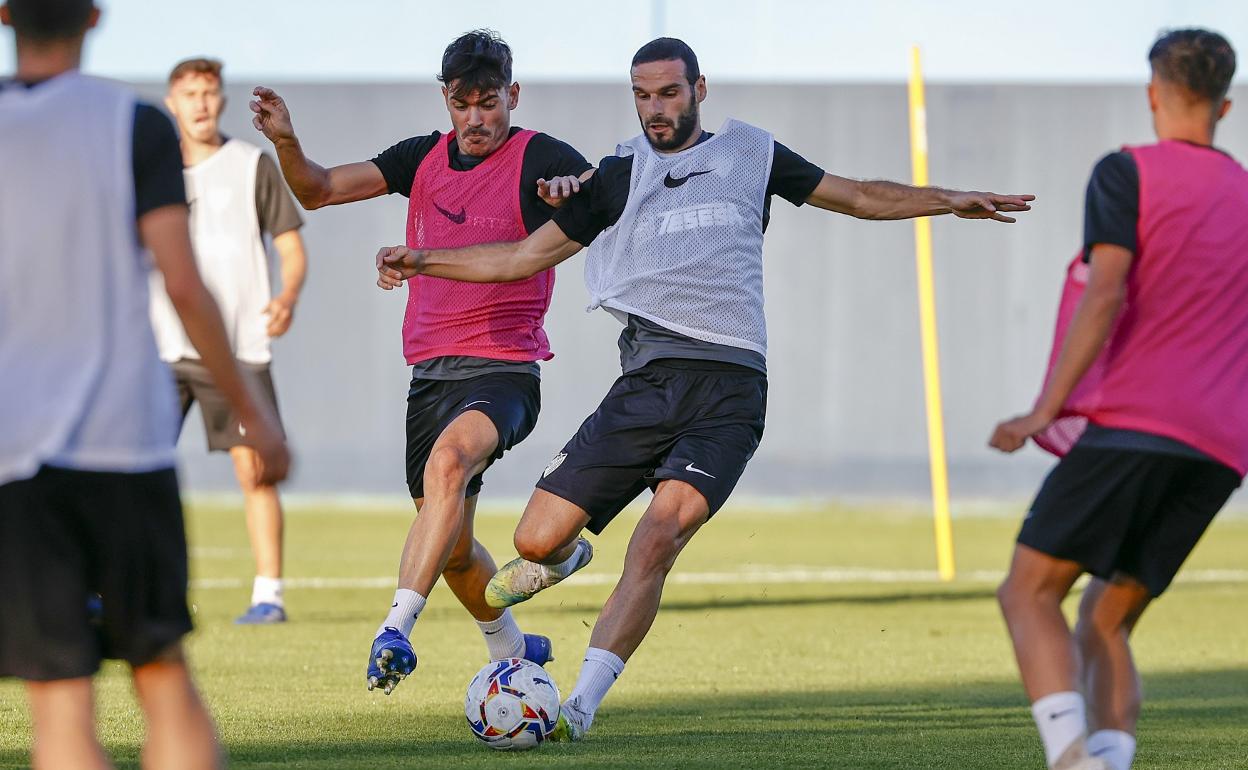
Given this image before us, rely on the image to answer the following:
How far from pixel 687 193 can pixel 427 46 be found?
12232 millimetres

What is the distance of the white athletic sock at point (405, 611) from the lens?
5.84m

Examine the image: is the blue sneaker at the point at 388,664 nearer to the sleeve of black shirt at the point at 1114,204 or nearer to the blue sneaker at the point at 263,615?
the sleeve of black shirt at the point at 1114,204

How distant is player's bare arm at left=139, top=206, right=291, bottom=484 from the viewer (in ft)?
10.9

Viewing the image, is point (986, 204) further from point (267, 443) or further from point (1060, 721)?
point (267, 443)

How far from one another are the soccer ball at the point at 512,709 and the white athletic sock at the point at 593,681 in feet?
0.24

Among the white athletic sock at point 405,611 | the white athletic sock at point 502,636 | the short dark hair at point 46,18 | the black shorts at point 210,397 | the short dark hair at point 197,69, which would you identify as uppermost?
the short dark hair at point 46,18

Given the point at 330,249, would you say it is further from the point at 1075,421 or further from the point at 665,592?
the point at 1075,421

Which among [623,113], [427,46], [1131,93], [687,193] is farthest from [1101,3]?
[687,193]

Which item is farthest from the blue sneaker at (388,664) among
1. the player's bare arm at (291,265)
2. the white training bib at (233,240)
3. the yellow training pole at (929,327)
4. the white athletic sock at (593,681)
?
the yellow training pole at (929,327)

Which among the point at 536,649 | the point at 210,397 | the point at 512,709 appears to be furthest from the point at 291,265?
the point at 512,709

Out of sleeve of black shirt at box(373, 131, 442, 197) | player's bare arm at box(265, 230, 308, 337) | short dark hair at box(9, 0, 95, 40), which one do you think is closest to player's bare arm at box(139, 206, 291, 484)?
short dark hair at box(9, 0, 95, 40)

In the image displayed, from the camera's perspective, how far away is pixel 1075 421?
452 centimetres

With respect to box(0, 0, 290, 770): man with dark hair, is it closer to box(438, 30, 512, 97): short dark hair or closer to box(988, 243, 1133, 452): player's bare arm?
box(988, 243, 1133, 452): player's bare arm

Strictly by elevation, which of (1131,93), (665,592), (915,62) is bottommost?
(665,592)
